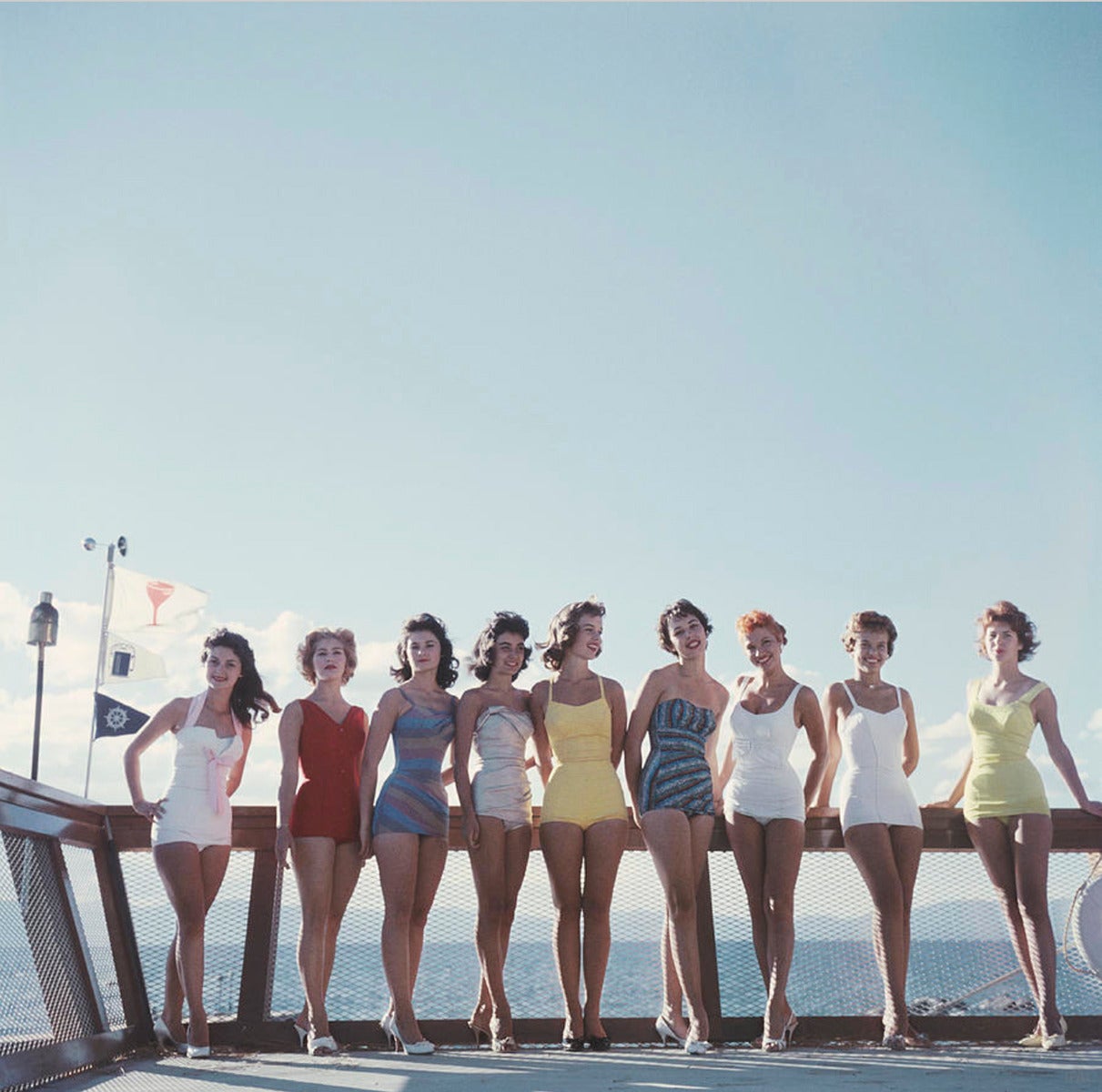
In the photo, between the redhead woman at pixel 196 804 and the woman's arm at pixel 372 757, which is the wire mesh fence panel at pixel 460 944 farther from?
the redhead woman at pixel 196 804

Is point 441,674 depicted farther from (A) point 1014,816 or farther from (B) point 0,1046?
(A) point 1014,816

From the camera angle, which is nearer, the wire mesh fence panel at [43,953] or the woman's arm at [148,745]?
the wire mesh fence panel at [43,953]

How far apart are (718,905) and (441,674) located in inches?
59.5

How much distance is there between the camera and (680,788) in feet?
15.0

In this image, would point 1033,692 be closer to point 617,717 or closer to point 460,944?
point 617,717

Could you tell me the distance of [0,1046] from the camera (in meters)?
3.49

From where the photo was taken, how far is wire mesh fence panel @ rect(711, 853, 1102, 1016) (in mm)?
4758

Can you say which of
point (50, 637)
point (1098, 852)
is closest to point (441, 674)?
point (1098, 852)

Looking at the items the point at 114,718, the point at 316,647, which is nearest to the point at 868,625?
the point at 316,647

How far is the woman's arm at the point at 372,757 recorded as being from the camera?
462 cm

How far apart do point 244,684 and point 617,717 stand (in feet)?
5.29

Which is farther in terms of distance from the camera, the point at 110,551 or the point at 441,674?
the point at 110,551

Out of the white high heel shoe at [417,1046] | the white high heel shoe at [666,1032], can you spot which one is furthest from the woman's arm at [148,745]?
the white high heel shoe at [666,1032]

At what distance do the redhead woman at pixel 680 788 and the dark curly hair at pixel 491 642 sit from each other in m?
0.56
